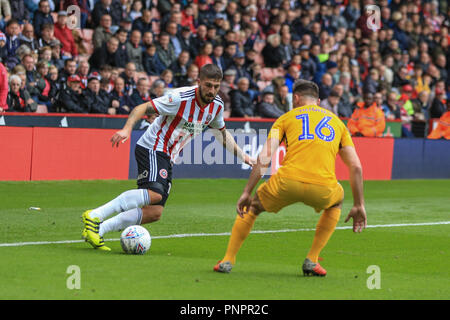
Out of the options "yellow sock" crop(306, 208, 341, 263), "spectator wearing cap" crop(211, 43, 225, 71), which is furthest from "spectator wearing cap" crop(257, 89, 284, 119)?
"yellow sock" crop(306, 208, 341, 263)

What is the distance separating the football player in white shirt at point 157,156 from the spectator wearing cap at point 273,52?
532 inches

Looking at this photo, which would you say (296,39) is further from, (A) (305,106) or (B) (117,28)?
(A) (305,106)

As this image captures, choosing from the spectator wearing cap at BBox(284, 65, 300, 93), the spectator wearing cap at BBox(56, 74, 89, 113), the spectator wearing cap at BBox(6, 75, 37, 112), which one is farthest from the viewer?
the spectator wearing cap at BBox(284, 65, 300, 93)

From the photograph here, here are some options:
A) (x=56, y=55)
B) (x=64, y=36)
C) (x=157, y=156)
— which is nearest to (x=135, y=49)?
(x=64, y=36)

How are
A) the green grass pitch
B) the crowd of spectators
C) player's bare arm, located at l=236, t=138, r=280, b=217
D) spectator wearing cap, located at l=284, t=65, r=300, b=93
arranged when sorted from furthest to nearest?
spectator wearing cap, located at l=284, t=65, r=300, b=93 → the crowd of spectators → player's bare arm, located at l=236, t=138, r=280, b=217 → the green grass pitch

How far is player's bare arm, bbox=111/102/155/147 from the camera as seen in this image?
7727mm

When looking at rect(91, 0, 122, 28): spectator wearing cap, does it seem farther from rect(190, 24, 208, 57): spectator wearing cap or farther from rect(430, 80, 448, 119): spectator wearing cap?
rect(430, 80, 448, 119): spectator wearing cap

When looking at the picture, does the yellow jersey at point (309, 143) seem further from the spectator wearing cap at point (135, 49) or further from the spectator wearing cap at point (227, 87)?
the spectator wearing cap at point (135, 49)

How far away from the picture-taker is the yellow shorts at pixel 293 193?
7.04m

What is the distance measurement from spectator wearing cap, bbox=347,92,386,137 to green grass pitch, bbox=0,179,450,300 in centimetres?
512

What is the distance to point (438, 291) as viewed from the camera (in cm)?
683

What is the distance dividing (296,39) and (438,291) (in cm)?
1729
